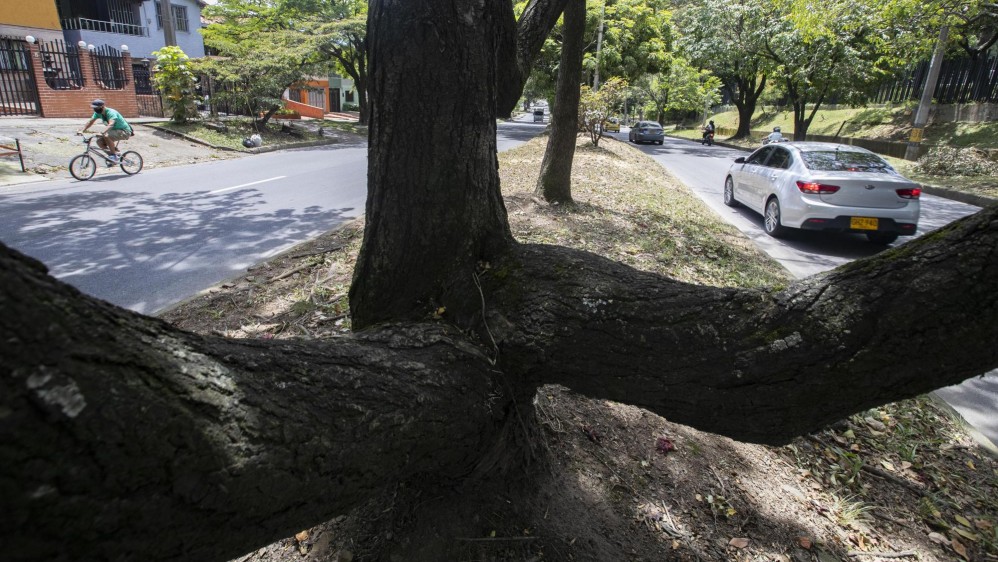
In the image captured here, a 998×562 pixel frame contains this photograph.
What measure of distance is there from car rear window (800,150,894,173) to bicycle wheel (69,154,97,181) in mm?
14426

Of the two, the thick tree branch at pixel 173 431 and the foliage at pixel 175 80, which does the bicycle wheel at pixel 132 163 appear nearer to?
the foliage at pixel 175 80

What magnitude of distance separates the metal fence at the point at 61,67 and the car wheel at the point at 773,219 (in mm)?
23921

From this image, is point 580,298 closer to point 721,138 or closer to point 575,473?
point 575,473

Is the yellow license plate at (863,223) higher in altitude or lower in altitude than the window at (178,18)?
lower

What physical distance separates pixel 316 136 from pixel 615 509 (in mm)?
25846

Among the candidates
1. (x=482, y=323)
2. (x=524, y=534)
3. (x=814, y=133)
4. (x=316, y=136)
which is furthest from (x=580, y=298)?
(x=814, y=133)

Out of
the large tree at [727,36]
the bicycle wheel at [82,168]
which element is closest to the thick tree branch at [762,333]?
the bicycle wheel at [82,168]

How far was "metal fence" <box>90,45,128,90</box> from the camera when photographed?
22.2 meters

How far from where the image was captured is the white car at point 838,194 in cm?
827

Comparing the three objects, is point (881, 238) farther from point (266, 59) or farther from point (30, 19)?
point (30, 19)

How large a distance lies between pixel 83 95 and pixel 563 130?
21.2m

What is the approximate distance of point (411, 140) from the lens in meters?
2.49

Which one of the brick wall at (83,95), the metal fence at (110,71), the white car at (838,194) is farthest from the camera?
the metal fence at (110,71)

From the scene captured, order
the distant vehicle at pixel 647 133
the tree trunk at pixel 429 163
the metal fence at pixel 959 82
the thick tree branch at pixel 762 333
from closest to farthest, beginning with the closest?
the thick tree branch at pixel 762 333 → the tree trunk at pixel 429 163 → the metal fence at pixel 959 82 → the distant vehicle at pixel 647 133
